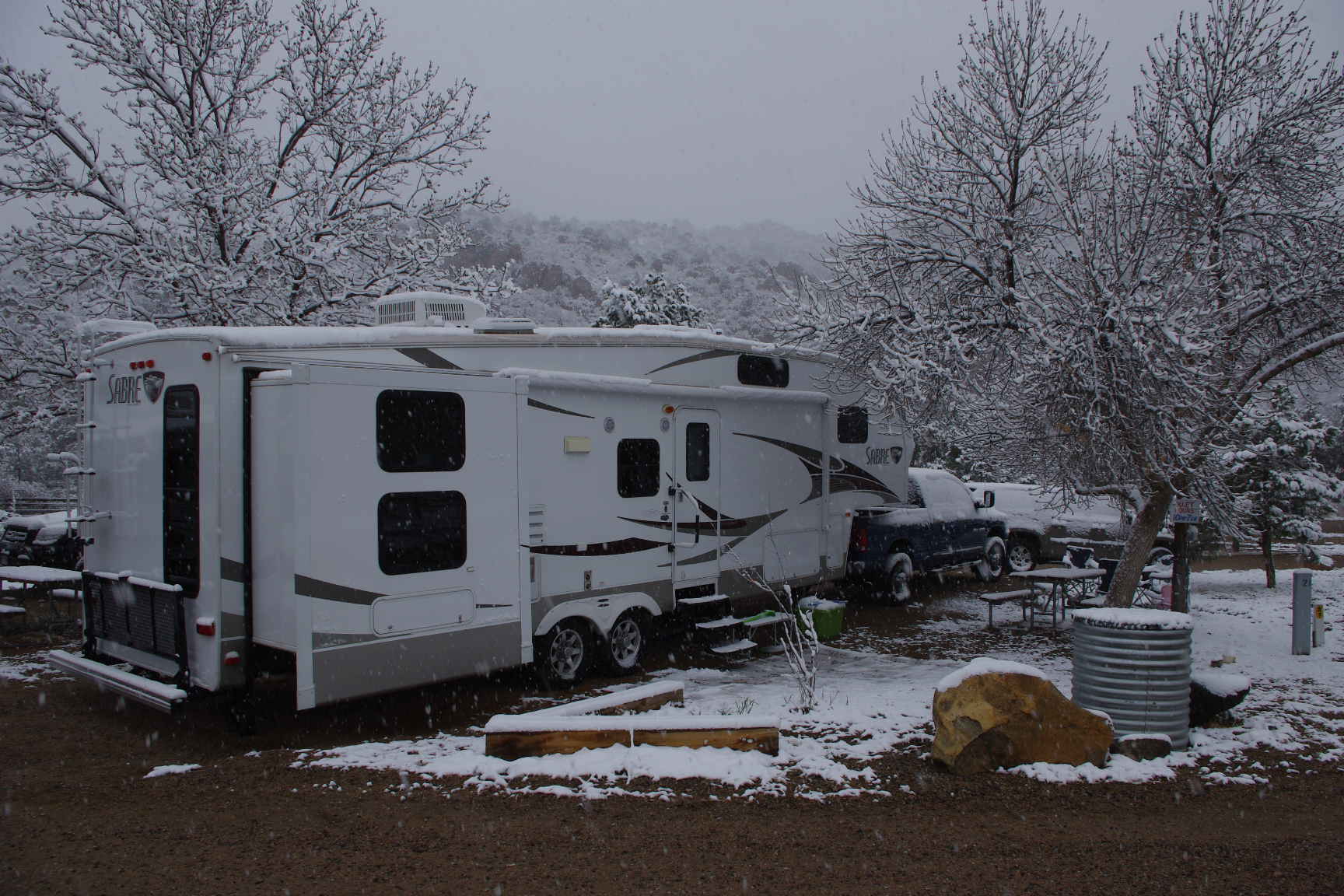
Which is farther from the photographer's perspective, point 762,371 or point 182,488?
point 762,371

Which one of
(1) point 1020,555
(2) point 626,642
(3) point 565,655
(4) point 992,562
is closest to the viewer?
(3) point 565,655

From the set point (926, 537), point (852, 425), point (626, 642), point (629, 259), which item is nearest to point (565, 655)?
point (626, 642)

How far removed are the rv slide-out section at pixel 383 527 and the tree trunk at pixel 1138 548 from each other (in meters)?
5.70

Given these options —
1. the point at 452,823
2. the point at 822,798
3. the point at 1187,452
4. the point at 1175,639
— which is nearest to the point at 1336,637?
the point at 1187,452

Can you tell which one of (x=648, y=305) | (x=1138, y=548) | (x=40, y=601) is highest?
(x=648, y=305)

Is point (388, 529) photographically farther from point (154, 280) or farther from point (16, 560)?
point (16, 560)

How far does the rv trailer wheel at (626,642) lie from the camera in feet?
26.7

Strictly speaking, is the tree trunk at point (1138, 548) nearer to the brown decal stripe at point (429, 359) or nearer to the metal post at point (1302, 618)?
the metal post at point (1302, 618)

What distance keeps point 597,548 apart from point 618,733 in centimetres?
249

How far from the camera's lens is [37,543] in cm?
1345

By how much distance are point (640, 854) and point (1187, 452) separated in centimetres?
605

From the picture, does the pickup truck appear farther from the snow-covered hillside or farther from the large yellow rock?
the snow-covered hillside

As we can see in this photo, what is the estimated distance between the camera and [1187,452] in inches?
311

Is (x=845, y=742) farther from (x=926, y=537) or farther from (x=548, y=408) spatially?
(x=926, y=537)
